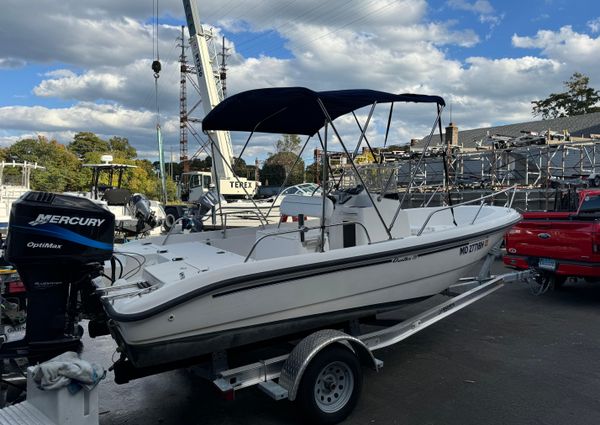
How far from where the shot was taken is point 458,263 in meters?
4.68

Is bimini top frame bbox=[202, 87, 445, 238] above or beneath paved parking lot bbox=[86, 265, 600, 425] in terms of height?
above

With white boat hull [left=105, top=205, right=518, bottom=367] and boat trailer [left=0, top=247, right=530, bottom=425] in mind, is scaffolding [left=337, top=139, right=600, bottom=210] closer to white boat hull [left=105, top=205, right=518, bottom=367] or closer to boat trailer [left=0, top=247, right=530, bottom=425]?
white boat hull [left=105, top=205, right=518, bottom=367]

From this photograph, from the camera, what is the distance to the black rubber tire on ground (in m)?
3.36

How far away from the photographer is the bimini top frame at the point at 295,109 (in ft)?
13.5

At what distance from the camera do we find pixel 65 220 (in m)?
3.30

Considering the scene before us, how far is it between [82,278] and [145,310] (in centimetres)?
83

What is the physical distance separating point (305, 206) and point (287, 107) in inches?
42.3

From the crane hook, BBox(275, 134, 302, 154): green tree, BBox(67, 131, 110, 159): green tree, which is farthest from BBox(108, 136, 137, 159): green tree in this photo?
the crane hook

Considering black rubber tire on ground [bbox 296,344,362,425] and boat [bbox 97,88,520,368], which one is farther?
black rubber tire on ground [bbox 296,344,362,425]

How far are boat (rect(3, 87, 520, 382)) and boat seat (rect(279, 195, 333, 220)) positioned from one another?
0.01 metres

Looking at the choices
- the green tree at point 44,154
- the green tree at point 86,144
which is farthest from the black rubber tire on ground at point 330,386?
the green tree at point 86,144

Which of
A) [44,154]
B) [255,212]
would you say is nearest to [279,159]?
[44,154]

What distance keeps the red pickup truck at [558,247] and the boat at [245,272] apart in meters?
1.90

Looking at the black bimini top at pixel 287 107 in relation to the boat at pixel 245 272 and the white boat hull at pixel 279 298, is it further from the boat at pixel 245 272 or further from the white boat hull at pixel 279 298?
the white boat hull at pixel 279 298
